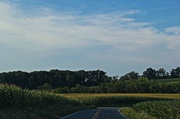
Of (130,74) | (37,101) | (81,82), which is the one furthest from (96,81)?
(37,101)

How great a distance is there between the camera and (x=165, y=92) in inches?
4806

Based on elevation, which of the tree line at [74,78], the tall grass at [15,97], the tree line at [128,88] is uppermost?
the tree line at [74,78]

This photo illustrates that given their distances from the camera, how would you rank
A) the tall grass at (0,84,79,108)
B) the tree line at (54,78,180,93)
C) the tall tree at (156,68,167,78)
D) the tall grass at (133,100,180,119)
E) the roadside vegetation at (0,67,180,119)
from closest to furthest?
1. the tall grass at (133,100,180,119)
2. the tall grass at (0,84,79,108)
3. the roadside vegetation at (0,67,180,119)
4. the tree line at (54,78,180,93)
5. the tall tree at (156,68,167,78)

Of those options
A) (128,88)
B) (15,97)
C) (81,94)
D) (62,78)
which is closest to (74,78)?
(62,78)

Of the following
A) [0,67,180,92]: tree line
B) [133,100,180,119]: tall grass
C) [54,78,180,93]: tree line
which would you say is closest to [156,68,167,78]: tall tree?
[0,67,180,92]: tree line

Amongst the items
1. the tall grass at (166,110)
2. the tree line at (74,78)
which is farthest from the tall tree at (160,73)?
the tall grass at (166,110)

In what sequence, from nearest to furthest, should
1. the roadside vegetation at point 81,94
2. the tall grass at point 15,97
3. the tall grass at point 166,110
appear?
the tall grass at point 166,110, the tall grass at point 15,97, the roadside vegetation at point 81,94

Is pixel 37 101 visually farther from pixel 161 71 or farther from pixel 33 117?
pixel 161 71

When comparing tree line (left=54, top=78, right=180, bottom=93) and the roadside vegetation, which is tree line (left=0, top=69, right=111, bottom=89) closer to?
the roadside vegetation

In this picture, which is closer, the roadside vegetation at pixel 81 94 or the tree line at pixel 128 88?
the roadside vegetation at pixel 81 94

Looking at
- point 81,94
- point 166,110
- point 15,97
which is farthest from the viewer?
point 81,94

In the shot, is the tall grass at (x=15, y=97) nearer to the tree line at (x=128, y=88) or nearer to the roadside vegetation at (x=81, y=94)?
the roadside vegetation at (x=81, y=94)

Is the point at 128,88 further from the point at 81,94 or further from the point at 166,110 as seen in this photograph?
the point at 166,110

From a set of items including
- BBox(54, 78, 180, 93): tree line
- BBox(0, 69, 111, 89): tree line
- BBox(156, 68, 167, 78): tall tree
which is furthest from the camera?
BBox(156, 68, 167, 78): tall tree
